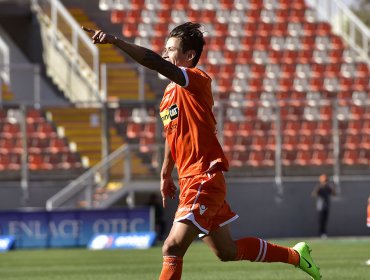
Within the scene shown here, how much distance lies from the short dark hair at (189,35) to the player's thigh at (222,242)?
4.40ft

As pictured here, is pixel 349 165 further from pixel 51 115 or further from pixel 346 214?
pixel 51 115

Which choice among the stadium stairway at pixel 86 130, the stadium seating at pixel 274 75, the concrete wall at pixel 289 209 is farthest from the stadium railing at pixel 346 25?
the stadium stairway at pixel 86 130

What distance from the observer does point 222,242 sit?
8805 mm

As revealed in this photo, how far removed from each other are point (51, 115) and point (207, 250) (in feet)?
25.2

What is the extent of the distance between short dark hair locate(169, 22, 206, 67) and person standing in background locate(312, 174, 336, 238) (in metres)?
21.0

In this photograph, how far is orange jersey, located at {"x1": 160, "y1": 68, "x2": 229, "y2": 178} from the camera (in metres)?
8.45

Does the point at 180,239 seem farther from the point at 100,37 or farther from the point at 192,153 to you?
the point at 100,37

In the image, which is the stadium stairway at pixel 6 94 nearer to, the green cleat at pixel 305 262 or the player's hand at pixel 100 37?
the green cleat at pixel 305 262

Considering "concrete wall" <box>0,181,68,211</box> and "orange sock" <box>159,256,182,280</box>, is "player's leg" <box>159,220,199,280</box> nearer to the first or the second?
"orange sock" <box>159,256,182,280</box>

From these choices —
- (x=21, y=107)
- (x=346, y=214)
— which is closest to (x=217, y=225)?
(x=21, y=107)

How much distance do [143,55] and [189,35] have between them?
0.84 meters

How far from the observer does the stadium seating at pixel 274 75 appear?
30.0 meters

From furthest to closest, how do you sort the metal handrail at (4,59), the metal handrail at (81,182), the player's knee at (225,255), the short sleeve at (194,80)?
the metal handrail at (4,59)
the metal handrail at (81,182)
the player's knee at (225,255)
the short sleeve at (194,80)

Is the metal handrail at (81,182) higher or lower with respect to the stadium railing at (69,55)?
lower
